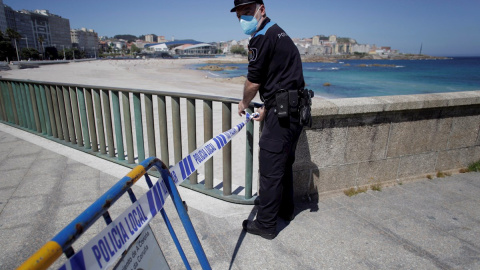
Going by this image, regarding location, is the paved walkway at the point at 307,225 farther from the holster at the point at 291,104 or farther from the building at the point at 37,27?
the building at the point at 37,27

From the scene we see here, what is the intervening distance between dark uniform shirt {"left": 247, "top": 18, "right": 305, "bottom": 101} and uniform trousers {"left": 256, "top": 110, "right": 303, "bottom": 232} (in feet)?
0.92

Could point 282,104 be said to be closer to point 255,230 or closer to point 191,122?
point 255,230

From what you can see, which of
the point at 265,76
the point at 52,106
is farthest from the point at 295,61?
the point at 52,106

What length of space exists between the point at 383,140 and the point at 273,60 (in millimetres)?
2161

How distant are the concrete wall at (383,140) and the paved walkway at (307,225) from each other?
24 centimetres

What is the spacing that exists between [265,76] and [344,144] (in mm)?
1582

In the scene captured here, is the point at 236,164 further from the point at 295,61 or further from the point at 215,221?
the point at 295,61

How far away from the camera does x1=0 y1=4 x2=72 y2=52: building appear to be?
13100 cm

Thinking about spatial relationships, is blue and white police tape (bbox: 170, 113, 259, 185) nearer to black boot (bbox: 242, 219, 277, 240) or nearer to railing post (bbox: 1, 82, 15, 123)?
black boot (bbox: 242, 219, 277, 240)

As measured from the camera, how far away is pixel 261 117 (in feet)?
9.30

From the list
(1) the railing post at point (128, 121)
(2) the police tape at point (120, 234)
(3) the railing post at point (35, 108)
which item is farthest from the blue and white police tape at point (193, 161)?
(3) the railing post at point (35, 108)

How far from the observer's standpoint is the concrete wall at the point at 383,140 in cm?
341

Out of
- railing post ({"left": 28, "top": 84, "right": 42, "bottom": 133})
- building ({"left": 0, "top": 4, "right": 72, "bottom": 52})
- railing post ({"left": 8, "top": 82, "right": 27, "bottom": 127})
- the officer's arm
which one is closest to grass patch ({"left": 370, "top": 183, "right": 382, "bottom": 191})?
the officer's arm

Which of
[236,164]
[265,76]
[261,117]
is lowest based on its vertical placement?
→ [236,164]
